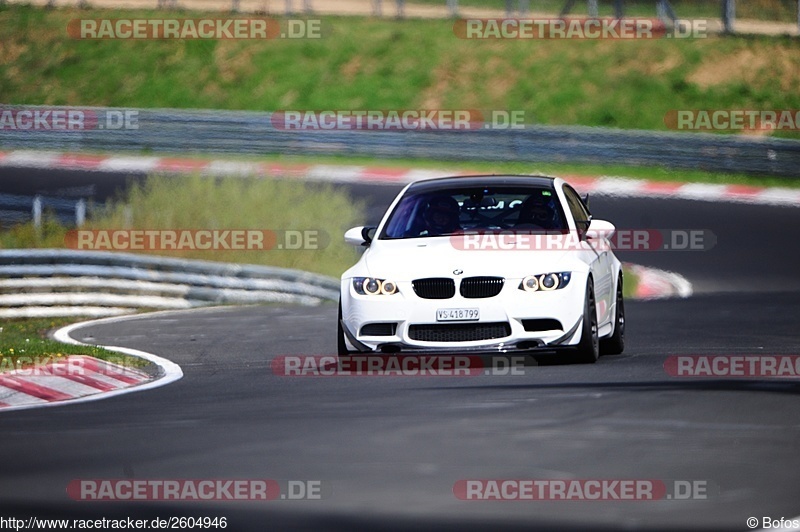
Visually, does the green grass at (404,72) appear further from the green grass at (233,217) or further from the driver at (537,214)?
the driver at (537,214)

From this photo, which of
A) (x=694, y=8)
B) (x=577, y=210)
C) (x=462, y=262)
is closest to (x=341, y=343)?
(x=462, y=262)

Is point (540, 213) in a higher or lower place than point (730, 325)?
higher

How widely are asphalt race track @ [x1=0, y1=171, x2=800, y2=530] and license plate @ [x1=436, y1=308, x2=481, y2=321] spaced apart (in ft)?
1.47

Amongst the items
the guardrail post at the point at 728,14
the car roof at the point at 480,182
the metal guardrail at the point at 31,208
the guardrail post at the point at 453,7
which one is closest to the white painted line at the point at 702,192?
the guardrail post at the point at 728,14

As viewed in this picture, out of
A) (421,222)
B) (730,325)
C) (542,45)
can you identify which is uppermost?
(542,45)

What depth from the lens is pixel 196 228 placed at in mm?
23562

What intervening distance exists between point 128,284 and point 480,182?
856 centimetres

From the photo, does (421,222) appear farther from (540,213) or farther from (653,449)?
(653,449)

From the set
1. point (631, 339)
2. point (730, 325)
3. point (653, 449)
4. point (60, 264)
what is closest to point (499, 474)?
point (653, 449)

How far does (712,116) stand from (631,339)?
2115 centimetres

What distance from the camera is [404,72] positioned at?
38.7 metres

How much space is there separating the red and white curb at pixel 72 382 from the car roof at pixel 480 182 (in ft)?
8.04

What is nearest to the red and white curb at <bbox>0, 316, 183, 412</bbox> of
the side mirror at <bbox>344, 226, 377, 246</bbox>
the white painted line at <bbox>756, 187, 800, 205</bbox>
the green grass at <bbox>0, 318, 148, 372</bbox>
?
the green grass at <bbox>0, 318, 148, 372</bbox>

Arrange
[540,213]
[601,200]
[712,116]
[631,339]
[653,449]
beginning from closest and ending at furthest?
1. [653,449]
2. [540,213]
3. [631,339]
4. [601,200]
5. [712,116]
